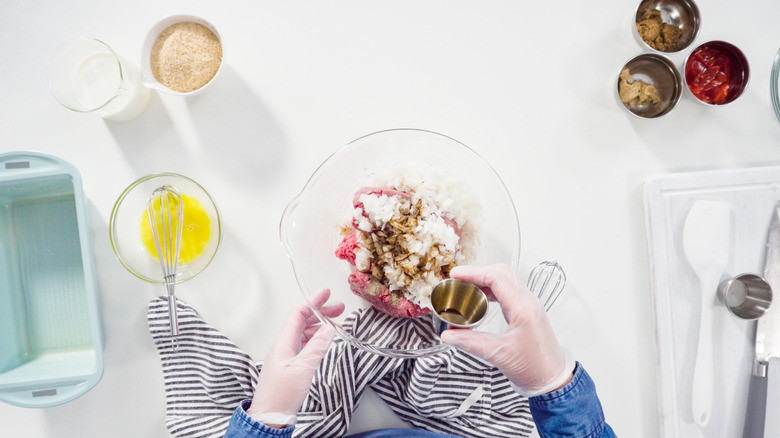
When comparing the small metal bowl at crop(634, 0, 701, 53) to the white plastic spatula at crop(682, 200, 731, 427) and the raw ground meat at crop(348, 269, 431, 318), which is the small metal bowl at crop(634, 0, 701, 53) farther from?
the raw ground meat at crop(348, 269, 431, 318)

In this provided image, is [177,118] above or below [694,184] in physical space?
above

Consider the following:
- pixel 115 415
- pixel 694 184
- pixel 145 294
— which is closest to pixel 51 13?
pixel 145 294

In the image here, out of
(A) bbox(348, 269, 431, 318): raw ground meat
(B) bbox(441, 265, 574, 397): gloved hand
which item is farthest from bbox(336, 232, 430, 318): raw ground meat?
(B) bbox(441, 265, 574, 397): gloved hand

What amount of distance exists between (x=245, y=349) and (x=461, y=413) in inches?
18.7

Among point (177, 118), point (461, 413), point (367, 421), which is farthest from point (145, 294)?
point (461, 413)

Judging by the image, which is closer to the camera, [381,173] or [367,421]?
[381,173]

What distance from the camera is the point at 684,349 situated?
1.01m

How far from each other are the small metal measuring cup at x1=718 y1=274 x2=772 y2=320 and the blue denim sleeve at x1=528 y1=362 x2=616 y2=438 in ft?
1.40

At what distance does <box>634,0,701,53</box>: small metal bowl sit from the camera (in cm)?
98

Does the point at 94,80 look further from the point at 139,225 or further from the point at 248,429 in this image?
the point at 248,429

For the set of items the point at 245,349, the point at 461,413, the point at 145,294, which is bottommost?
the point at 461,413

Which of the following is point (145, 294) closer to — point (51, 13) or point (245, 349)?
point (245, 349)

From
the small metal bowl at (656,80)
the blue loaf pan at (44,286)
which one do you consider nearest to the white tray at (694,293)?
the small metal bowl at (656,80)

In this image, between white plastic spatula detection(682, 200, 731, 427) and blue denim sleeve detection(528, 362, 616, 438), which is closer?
blue denim sleeve detection(528, 362, 616, 438)
